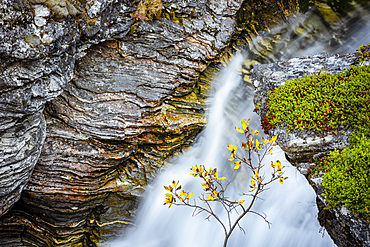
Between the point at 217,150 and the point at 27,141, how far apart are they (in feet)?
14.7

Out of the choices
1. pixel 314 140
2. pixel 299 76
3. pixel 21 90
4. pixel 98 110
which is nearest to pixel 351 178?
pixel 314 140

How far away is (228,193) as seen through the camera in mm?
6188

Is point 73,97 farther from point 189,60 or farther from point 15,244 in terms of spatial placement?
point 15,244

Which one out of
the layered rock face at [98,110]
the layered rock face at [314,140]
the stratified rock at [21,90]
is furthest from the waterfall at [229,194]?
the stratified rock at [21,90]

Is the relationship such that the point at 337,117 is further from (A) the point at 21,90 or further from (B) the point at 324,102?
(A) the point at 21,90

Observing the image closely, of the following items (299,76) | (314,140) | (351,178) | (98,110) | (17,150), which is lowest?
(17,150)

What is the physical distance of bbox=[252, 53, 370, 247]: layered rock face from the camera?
354 centimetres

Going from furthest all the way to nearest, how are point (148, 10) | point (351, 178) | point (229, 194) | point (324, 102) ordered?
point (229, 194), point (148, 10), point (324, 102), point (351, 178)

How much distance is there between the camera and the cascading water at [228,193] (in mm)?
5379

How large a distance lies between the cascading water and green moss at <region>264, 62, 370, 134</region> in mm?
1273

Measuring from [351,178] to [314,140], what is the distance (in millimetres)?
886

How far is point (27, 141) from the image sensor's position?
4.36m

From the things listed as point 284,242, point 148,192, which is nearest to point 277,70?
point 284,242

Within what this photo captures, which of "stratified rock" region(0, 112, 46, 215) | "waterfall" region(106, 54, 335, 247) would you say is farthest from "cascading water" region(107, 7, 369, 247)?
"stratified rock" region(0, 112, 46, 215)
